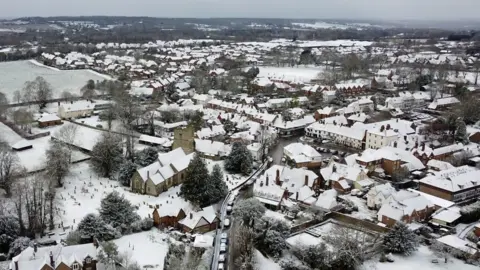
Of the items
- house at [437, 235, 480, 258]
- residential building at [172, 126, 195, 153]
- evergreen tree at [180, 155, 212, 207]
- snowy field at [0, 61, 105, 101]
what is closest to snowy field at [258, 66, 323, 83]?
snowy field at [0, 61, 105, 101]

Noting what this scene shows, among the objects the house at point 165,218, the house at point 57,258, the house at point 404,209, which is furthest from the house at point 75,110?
the house at point 404,209

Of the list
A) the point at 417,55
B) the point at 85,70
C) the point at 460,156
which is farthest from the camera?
the point at 417,55

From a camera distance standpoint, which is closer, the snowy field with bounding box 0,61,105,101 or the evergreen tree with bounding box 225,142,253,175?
the evergreen tree with bounding box 225,142,253,175

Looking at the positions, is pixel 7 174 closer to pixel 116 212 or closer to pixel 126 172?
pixel 126 172

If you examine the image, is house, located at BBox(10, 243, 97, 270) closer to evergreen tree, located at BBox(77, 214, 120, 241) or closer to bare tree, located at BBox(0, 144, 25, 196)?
evergreen tree, located at BBox(77, 214, 120, 241)

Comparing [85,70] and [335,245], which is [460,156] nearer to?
[335,245]

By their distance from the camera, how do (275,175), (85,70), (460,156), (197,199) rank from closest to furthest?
(197,199), (275,175), (460,156), (85,70)

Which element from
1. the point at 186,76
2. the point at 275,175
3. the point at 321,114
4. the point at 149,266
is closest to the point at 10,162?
the point at 149,266
